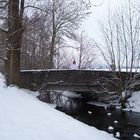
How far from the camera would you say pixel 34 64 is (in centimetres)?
3825

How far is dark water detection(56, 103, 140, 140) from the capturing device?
15.2m

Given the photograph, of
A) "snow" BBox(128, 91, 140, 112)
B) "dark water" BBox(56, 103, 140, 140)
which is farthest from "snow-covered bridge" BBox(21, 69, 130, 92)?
"dark water" BBox(56, 103, 140, 140)

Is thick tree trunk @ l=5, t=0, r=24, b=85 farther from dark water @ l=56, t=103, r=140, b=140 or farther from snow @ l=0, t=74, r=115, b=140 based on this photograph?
snow @ l=0, t=74, r=115, b=140

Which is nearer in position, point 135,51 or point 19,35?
point 19,35

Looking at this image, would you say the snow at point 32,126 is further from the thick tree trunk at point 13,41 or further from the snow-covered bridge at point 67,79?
the snow-covered bridge at point 67,79

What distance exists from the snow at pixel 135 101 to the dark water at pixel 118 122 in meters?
1.14

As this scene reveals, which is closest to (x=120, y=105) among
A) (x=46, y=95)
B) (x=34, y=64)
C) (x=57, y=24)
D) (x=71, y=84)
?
(x=71, y=84)

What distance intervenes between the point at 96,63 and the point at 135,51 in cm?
1855

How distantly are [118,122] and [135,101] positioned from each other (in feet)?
22.7

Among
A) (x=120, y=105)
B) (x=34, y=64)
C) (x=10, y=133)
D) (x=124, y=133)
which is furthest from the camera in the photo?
(x=34, y=64)

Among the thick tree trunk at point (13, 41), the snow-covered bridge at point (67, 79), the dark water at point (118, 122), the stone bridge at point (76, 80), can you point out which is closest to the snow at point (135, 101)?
the dark water at point (118, 122)

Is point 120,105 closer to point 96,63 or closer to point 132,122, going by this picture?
point 132,122

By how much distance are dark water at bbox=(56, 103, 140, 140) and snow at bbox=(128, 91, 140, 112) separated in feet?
3.74

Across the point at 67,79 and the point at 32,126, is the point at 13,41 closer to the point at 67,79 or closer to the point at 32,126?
the point at 67,79
